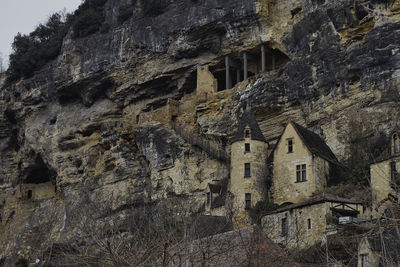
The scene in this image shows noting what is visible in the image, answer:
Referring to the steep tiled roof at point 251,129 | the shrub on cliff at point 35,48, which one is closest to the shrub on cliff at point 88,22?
the shrub on cliff at point 35,48

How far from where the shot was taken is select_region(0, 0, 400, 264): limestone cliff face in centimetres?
4544

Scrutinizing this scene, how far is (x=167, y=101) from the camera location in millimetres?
56562

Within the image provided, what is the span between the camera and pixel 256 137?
46156 millimetres

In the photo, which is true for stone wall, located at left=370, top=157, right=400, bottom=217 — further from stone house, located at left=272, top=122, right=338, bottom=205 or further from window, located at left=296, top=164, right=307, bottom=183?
window, located at left=296, top=164, right=307, bottom=183

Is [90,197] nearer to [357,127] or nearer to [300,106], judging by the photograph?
[300,106]

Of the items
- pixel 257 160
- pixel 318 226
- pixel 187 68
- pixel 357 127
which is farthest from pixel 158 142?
pixel 318 226

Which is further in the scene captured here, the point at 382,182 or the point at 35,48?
the point at 35,48

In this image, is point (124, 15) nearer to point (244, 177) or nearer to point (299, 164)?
point (244, 177)

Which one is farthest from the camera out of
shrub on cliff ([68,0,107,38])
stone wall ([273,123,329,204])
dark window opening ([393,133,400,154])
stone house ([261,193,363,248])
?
shrub on cliff ([68,0,107,38])

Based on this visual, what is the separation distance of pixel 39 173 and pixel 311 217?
3550 cm

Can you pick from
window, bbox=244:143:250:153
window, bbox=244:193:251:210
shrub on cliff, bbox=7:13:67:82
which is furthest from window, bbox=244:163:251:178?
shrub on cliff, bbox=7:13:67:82

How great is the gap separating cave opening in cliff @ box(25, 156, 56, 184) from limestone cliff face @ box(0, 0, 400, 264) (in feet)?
0.31

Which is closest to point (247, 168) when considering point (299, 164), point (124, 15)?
point (299, 164)

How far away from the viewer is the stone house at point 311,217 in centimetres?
3712
